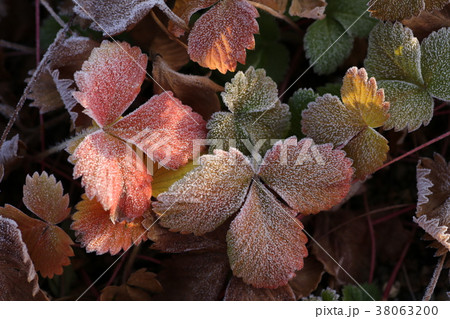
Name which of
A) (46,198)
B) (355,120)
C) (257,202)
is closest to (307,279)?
(257,202)

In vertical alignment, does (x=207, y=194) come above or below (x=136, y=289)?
above

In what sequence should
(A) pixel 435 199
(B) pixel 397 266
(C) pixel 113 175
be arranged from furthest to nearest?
(B) pixel 397 266 < (A) pixel 435 199 < (C) pixel 113 175

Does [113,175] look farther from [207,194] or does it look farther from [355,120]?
[355,120]

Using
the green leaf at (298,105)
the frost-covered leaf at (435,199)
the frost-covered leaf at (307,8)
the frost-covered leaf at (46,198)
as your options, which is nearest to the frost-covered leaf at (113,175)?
the frost-covered leaf at (46,198)

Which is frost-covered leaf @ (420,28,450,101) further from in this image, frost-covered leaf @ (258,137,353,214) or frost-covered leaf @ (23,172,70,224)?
frost-covered leaf @ (23,172,70,224)

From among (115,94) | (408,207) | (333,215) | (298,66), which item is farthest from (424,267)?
(115,94)

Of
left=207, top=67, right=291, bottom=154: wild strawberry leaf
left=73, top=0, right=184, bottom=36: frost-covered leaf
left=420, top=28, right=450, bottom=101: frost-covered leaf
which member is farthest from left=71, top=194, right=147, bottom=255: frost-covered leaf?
left=420, top=28, right=450, bottom=101: frost-covered leaf
